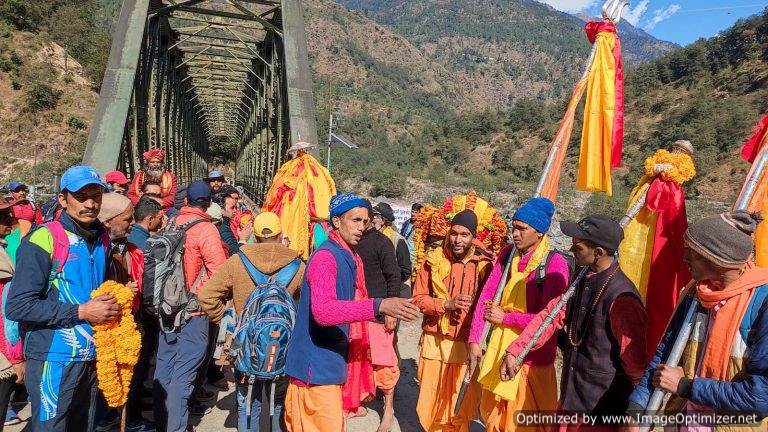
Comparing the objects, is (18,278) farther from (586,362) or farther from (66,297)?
(586,362)

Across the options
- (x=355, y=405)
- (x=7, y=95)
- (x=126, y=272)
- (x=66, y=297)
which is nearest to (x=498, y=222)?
(x=355, y=405)

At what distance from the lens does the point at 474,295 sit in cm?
349

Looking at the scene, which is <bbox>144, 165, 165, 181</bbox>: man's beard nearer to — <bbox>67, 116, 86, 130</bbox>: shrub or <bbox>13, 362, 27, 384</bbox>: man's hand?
<bbox>13, 362, 27, 384</bbox>: man's hand

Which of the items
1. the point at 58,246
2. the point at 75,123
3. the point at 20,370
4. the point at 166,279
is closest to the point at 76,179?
the point at 58,246

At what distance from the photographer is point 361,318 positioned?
220cm

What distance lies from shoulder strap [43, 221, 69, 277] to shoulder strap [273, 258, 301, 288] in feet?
3.52

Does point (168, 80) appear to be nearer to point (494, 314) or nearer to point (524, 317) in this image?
point (494, 314)

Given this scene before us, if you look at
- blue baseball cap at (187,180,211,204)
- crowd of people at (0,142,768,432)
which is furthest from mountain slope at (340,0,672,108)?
blue baseball cap at (187,180,211,204)

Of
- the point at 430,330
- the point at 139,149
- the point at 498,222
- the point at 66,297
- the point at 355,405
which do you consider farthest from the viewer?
the point at 139,149

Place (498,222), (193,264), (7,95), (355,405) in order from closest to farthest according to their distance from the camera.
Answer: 1. (355,405)
2. (193,264)
3. (498,222)
4. (7,95)

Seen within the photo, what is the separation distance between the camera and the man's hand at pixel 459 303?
10.5ft

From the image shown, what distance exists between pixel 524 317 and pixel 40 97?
1298 inches

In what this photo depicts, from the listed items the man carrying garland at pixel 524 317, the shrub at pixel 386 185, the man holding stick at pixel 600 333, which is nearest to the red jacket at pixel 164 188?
the man carrying garland at pixel 524 317

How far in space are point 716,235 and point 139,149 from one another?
764cm
